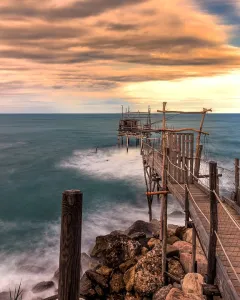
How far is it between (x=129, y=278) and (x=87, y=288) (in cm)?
159

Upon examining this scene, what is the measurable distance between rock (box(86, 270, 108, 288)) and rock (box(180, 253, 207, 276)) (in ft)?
9.64

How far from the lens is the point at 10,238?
59.1 ft

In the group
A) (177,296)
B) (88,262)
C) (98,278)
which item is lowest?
(88,262)

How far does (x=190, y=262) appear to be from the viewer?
974 cm

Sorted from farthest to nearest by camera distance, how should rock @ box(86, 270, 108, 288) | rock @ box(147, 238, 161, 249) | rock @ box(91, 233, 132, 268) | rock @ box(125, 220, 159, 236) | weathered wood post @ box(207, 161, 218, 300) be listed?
1. rock @ box(125, 220, 159, 236)
2. rock @ box(147, 238, 161, 249)
3. rock @ box(91, 233, 132, 268)
4. rock @ box(86, 270, 108, 288)
5. weathered wood post @ box(207, 161, 218, 300)

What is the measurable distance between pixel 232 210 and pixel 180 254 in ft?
8.49

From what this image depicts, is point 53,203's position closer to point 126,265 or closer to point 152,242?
point 152,242

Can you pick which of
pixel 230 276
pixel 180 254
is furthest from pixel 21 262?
pixel 230 276

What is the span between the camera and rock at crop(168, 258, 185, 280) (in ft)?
33.6

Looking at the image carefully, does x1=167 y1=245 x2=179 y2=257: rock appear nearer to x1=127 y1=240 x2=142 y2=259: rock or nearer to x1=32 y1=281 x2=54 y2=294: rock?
x1=127 y1=240 x2=142 y2=259: rock

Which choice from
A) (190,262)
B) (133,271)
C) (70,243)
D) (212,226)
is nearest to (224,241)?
(212,226)

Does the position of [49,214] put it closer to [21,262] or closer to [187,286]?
[21,262]

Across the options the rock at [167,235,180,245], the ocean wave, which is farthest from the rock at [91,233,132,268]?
the ocean wave

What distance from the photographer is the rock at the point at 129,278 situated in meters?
10.1
